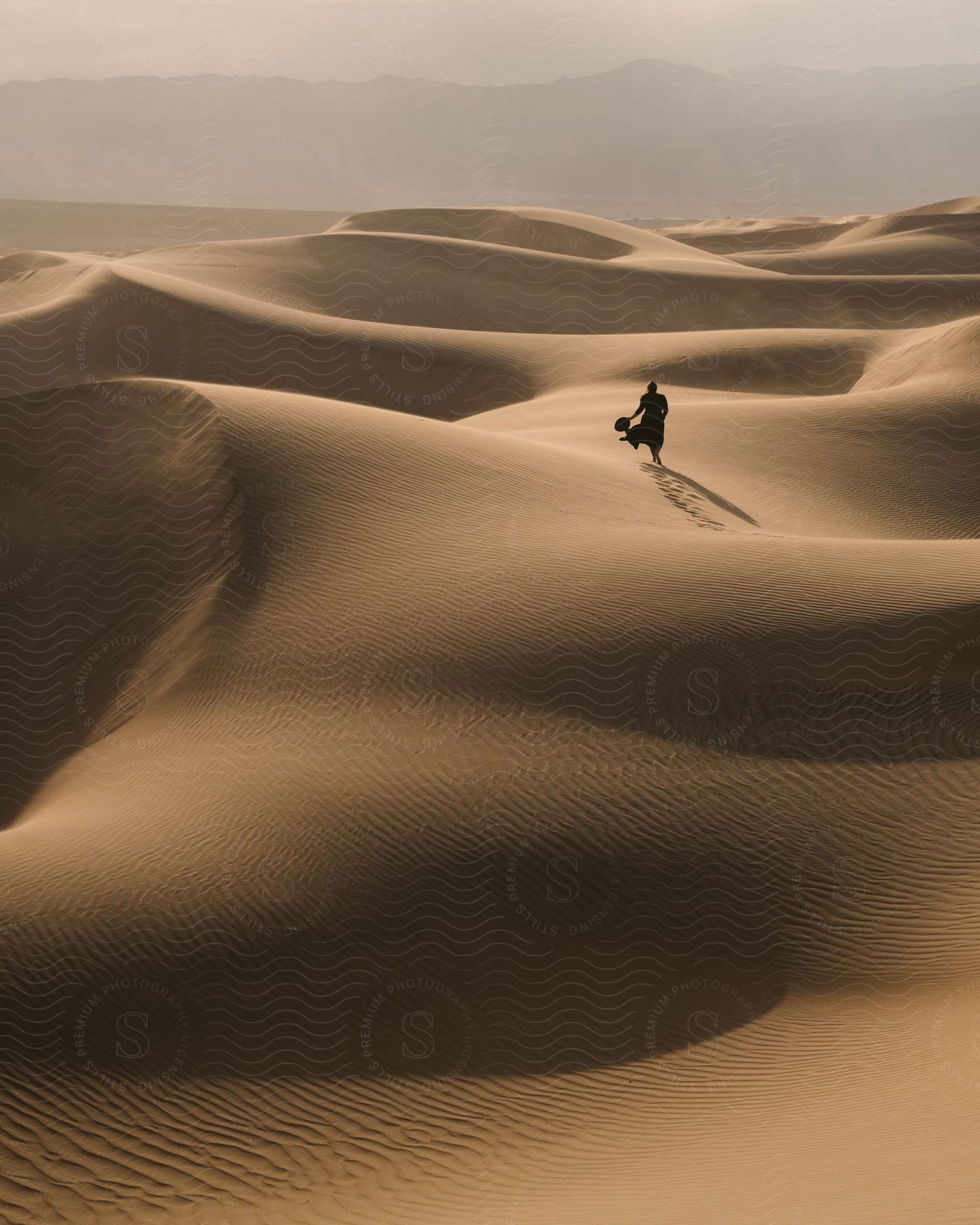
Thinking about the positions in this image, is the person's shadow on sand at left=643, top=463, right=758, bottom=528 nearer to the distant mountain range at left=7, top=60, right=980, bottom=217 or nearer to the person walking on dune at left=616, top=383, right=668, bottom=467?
the person walking on dune at left=616, top=383, right=668, bottom=467

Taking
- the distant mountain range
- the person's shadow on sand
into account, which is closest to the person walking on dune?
the person's shadow on sand

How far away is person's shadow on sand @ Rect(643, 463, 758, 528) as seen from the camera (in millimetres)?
14500

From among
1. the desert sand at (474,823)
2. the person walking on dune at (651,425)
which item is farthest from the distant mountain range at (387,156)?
the desert sand at (474,823)

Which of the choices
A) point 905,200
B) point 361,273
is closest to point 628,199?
point 905,200

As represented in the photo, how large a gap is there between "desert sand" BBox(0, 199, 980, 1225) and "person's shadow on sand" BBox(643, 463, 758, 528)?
0.46 ft

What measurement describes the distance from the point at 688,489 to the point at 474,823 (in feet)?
26.3

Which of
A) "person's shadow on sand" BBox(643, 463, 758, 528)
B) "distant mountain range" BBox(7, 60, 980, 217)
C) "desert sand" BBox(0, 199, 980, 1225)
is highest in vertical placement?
"distant mountain range" BBox(7, 60, 980, 217)

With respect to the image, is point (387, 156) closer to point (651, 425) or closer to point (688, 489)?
point (651, 425)

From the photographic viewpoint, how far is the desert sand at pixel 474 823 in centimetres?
612

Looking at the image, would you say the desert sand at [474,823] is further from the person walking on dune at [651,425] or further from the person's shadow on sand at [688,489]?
the person walking on dune at [651,425]

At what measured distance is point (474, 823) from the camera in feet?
26.4

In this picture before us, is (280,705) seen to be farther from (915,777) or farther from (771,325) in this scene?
(771,325)

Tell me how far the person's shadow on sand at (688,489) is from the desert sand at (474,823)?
0.14 m

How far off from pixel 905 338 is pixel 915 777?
20.4 m
